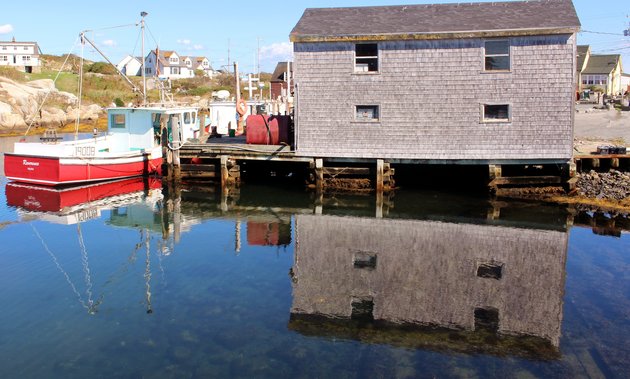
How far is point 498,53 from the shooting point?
21938 mm

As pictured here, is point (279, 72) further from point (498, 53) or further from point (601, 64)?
point (601, 64)

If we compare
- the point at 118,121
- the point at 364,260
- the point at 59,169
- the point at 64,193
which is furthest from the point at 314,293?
the point at 118,121

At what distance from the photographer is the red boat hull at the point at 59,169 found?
2473 centimetres

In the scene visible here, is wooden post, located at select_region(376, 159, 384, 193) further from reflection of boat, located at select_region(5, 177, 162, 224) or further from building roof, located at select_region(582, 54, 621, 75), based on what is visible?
building roof, located at select_region(582, 54, 621, 75)

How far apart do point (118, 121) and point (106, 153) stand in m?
2.45

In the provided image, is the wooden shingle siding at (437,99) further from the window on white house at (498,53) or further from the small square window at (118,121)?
the small square window at (118,121)

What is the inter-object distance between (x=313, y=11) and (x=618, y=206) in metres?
14.0

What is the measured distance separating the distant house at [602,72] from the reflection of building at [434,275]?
66.3 metres

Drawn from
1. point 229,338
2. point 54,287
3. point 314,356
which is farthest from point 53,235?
point 314,356

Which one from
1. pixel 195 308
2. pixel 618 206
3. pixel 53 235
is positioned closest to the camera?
pixel 195 308

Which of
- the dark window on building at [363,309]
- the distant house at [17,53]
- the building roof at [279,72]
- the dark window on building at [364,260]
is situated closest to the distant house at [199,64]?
the distant house at [17,53]

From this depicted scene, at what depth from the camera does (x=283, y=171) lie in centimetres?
2777

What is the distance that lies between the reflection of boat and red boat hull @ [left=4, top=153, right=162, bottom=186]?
0.39 meters

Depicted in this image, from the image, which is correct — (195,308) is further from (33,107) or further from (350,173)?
(33,107)
